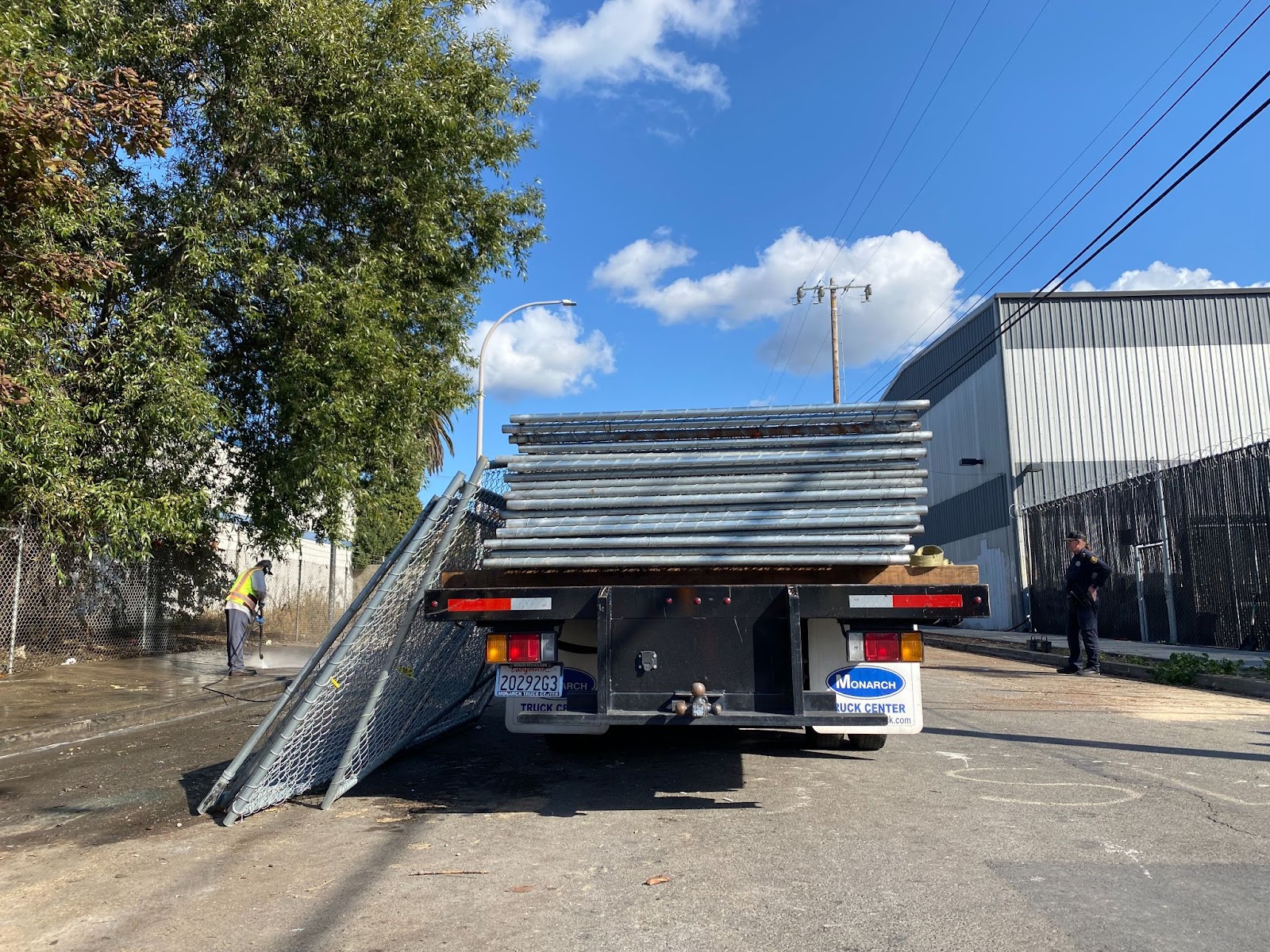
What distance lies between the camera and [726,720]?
4828 millimetres

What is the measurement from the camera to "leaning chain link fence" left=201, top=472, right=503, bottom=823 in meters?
5.17

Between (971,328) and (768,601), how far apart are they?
2829cm

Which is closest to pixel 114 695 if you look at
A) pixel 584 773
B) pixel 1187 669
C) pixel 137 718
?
pixel 137 718

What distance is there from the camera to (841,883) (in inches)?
152

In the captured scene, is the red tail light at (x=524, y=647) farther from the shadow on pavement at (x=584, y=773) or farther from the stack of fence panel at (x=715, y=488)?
the shadow on pavement at (x=584, y=773)

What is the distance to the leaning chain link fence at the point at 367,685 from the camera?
517cm

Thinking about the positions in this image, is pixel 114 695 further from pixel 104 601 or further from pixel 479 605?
pixel 479 605

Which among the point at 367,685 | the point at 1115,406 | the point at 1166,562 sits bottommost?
the point at 367,685

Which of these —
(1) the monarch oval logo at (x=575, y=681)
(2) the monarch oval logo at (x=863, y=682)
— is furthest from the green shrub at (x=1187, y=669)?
(1) the monarch oval logo at (x=575, y=681)

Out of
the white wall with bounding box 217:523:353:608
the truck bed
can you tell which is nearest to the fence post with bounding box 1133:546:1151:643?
the truck bed

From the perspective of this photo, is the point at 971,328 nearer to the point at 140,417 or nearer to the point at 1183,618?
the point at 1183,618

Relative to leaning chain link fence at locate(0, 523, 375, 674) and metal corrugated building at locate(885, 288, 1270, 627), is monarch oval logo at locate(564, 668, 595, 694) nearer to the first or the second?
leaning chain link fence at locate(0, 523, 375, 674)

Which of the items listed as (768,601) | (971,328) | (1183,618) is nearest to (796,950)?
(768,601)

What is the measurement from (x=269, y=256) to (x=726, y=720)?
339 inches
